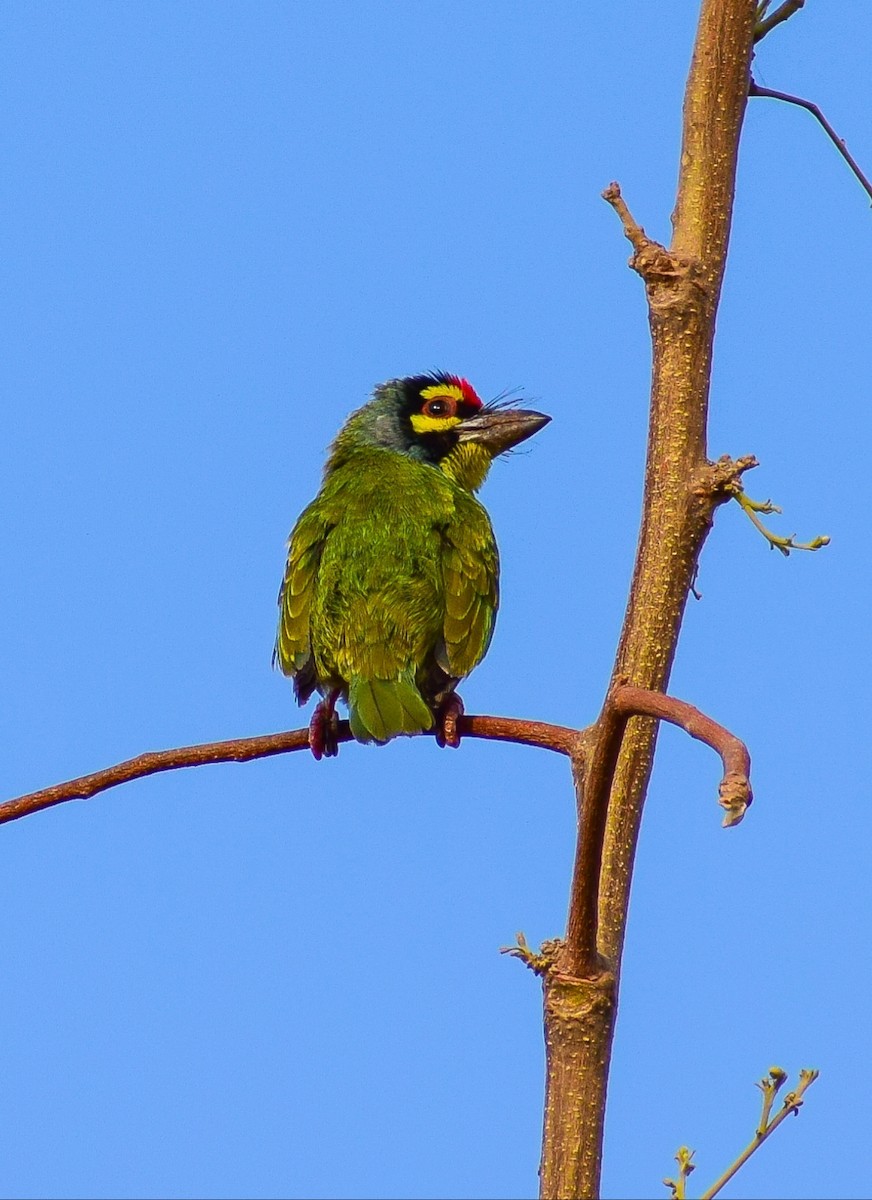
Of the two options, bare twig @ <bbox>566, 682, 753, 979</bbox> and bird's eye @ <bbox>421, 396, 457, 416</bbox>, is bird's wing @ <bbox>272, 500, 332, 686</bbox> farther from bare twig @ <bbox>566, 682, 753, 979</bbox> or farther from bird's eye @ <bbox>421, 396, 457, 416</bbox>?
bare twig @ <bbox>566, 682, 753, 979</bbox>

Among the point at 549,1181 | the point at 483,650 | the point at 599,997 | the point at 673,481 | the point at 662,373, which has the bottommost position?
the point at 549,1181

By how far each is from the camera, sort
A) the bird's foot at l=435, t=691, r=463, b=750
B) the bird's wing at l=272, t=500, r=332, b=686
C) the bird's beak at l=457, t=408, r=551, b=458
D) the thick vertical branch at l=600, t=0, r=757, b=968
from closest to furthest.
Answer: the thick vertical branch at l=600, t=0, r=757, b=968 → the bird's foot at l=435, t=691, r=463, b=750 → the bird's wing at l=272, t=500, r=332, b=686 → the bird's beak at l=457, t=408, r=551, b=458

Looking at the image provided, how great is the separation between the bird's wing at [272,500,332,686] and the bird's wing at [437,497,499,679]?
414 mm

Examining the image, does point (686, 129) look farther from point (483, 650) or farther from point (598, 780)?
point (483, 650)

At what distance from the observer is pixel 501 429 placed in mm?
5609

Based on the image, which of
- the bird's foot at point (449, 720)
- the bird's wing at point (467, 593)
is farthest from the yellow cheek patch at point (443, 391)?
the bird's foot at point (449, 720)

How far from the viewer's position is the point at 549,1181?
2100 mm

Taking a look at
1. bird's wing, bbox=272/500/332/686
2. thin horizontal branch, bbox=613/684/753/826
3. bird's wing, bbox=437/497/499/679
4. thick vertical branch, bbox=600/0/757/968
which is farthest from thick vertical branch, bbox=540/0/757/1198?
bird's wing, bbox=272/500/332/686

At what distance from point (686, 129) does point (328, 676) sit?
2.33 meters

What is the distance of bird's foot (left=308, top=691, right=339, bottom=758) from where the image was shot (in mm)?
4168

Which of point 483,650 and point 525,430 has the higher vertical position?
point 525,430

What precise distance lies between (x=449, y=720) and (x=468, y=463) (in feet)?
6.21

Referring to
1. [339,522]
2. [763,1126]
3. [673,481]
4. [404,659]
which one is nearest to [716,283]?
[673,481]

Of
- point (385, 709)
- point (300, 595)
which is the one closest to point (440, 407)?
point (300, 595)
